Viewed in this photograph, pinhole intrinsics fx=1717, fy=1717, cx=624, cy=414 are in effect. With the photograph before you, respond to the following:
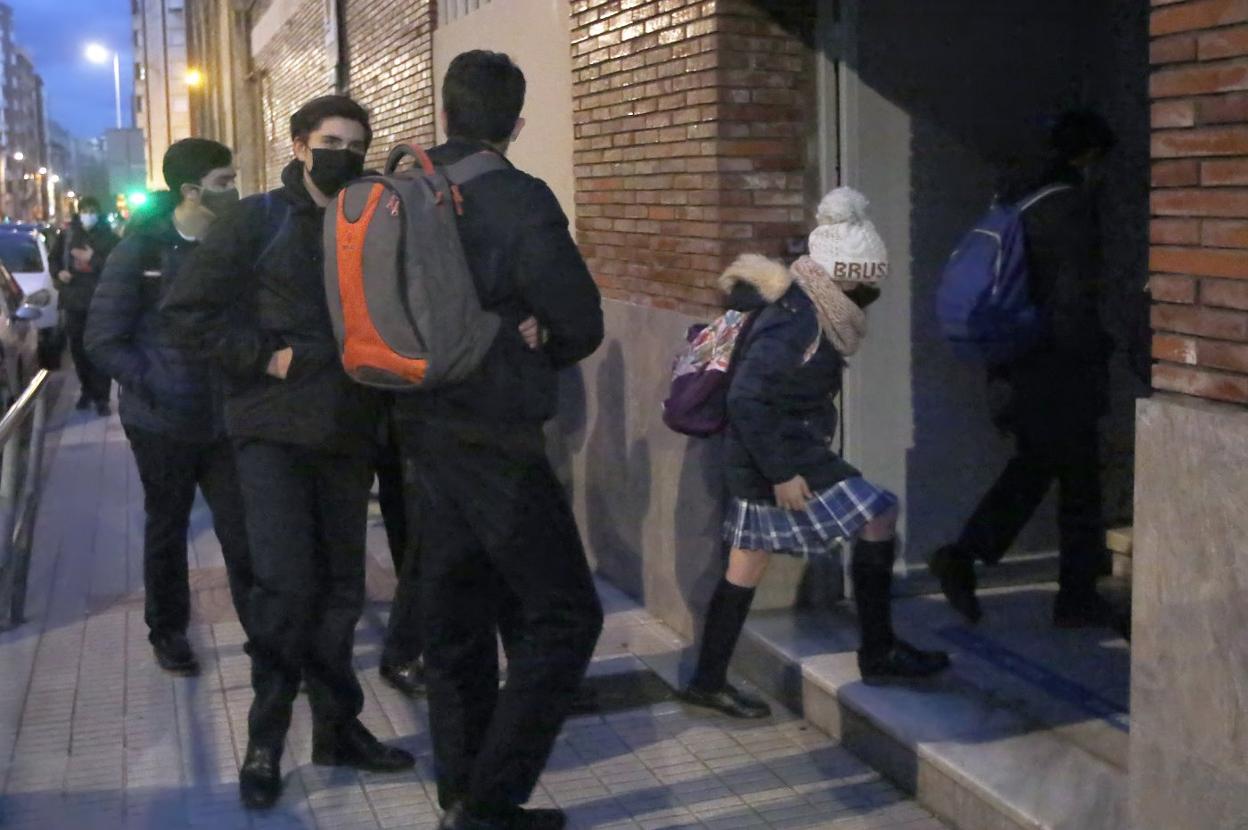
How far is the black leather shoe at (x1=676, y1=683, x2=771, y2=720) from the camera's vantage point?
5.60 metres

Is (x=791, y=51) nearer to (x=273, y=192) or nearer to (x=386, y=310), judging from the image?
(x=273, y=192)

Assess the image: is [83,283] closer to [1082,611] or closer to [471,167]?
[1082,611]

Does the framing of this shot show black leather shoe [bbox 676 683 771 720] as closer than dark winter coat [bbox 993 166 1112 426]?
Yes

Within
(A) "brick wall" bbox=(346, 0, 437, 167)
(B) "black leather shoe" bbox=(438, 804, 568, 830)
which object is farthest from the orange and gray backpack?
(A) "brick wall" bbox=(346, 0, 437, 167)

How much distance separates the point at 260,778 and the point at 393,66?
8.13 metres

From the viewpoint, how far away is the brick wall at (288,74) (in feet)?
53.6

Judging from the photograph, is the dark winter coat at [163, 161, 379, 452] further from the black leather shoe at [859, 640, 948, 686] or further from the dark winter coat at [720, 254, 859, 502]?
the black leather shoe at [859, 640, 948, 686]

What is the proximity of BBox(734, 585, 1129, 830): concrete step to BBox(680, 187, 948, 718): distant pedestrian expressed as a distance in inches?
8.8

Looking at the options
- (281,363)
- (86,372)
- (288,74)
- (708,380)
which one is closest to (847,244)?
(708,380)

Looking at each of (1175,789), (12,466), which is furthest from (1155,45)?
(12,466)

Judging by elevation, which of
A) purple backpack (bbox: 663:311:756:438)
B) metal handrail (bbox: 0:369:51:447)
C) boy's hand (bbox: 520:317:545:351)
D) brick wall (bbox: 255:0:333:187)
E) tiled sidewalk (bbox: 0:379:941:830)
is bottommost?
tiled sidewalk (bbox: 0:379:941:830)

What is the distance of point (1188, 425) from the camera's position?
3.64 m

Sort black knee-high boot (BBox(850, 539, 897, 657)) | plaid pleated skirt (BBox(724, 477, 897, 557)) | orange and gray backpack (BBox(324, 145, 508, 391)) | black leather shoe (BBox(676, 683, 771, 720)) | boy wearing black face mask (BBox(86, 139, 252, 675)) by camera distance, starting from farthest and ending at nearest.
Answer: boy wearing black face mask (BBox(86, 139, 252, 675)) < black leather shoe (BBox(676, 683, 771, 720)) < black knee-high boot (BBox(850, 539, 897, 657)) < plaid pleated skirt (BBox(724, 477, 897, 557)) < orange and gray backpack (BBox(324, 145, 508, 391))

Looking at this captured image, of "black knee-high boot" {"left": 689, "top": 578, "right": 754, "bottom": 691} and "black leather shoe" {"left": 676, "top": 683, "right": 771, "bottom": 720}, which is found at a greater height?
"black knee-high boot" {"left": 689, "top": 578, "right": 754, "bottom": 691}
